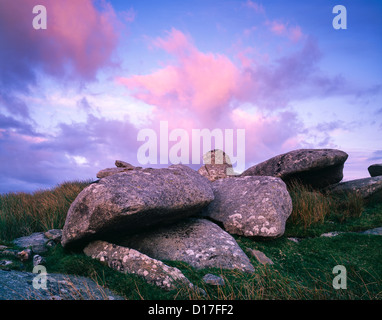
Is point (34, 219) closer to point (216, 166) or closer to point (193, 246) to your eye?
point (193, 246)

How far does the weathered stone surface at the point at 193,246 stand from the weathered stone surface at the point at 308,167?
17.3 feet

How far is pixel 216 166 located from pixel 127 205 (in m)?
9.19

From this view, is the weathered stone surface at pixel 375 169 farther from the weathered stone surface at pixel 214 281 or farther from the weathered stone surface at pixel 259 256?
the weathered stone surface at pixel 214 281

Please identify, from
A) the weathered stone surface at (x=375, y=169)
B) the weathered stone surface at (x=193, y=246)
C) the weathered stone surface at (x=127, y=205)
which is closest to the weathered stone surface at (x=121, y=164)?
the weathered stone surface at (x=127, y=205)

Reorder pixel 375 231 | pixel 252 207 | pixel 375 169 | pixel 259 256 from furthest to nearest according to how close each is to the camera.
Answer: pixel 375 169 < pixel 375 231 < pixel 252 207 < pixel 259 256

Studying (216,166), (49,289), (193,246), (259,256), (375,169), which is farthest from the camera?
(375,169)

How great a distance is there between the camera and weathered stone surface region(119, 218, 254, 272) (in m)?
5.54

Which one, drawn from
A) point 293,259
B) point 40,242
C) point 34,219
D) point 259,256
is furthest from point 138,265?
point 34,219

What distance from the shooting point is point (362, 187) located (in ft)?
36.4

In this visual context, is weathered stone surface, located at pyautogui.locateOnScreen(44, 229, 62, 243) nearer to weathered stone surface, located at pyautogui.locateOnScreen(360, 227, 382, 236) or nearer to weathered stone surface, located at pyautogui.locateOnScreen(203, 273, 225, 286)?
weathered stone surface, located at pyautogui.locateOnScreen(203, 273, 225, 286)

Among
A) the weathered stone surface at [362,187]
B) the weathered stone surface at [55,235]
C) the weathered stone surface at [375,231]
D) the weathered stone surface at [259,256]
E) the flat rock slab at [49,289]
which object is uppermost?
the weathered stone surface at [362,187]

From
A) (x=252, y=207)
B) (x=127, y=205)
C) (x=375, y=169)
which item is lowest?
(x=252, y=207)

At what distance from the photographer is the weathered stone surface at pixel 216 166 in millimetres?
13688

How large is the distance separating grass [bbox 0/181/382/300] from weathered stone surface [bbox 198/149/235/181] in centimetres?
393
